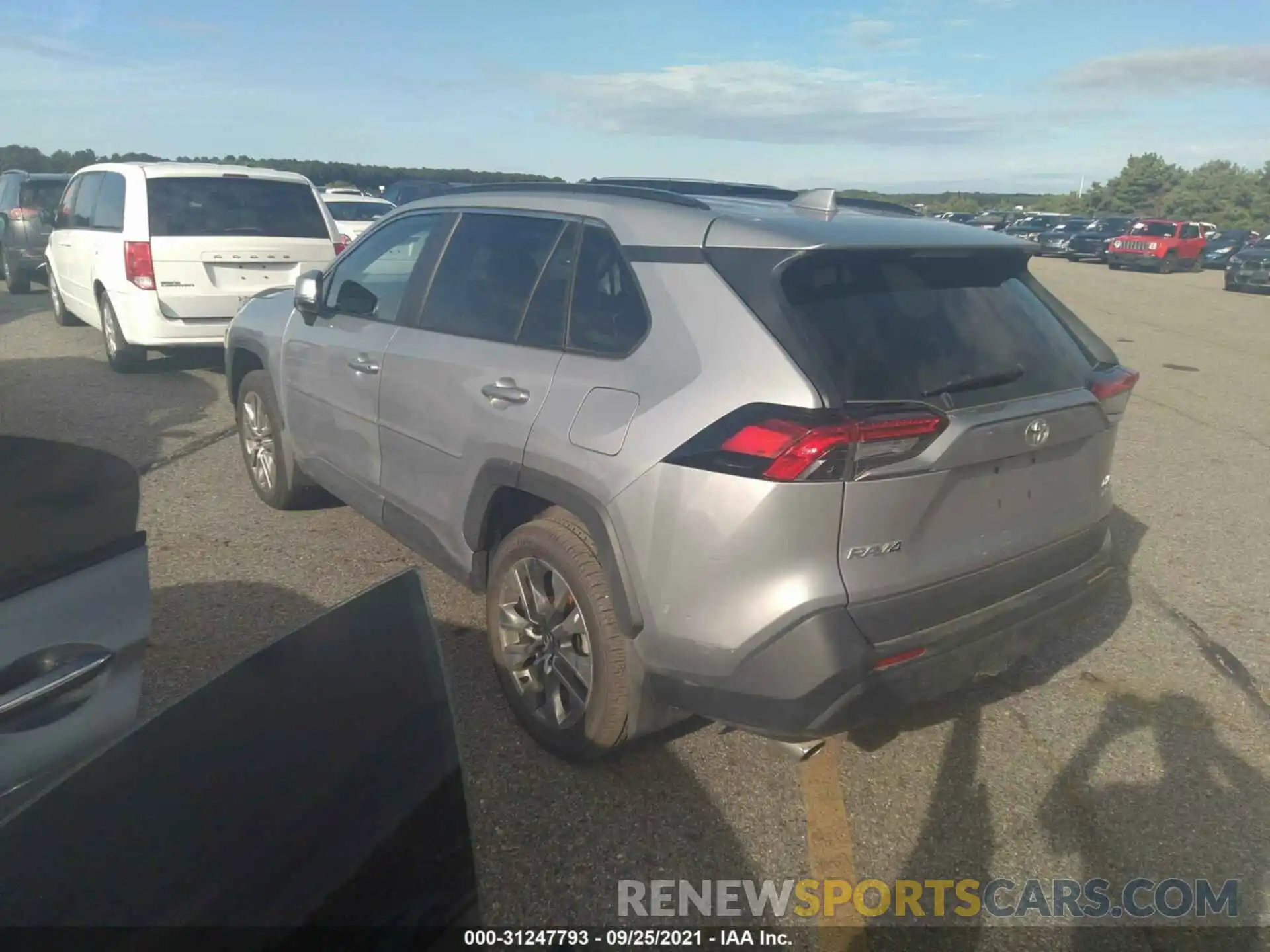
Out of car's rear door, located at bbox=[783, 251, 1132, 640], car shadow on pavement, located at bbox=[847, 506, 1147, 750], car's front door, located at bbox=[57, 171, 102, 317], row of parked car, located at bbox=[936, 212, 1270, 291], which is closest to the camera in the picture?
car's rear door, located at bbox=[783, 251, 1132, 640]

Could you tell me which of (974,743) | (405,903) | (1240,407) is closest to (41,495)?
(405,903)

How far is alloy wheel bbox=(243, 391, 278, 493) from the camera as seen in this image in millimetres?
5359

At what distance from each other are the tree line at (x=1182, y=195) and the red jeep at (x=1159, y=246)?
829 inches

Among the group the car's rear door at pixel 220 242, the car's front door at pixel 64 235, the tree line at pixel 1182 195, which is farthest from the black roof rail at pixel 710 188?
the tree line at pixel 1182 195

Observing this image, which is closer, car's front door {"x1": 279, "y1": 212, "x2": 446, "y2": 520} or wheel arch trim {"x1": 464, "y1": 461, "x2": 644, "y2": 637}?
wheel arch trim {"x1": 464, "y1": 461, "x2": 644, "y2": 637}

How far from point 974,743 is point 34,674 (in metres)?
2.89

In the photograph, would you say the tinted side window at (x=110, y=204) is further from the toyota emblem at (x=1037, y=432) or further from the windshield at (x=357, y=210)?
the windshield at (x=357, y=210)

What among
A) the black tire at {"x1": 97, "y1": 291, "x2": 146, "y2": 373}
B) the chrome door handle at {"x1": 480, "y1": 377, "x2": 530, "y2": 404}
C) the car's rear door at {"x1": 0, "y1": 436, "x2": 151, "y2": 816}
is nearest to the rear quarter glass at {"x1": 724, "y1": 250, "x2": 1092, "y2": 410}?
the chrome door handle at {"x1": 480, "y1": 377, "x2": 530, "y2": 404}

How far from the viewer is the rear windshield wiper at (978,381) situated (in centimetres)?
269

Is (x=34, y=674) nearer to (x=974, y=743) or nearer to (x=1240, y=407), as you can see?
(x=974, y=743)

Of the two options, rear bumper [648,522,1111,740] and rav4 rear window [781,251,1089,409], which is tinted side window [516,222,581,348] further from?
rear bumper [648,522,1111,740]

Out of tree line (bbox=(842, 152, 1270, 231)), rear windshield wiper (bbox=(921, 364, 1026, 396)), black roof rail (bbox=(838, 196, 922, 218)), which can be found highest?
black roof rail (bbox=(838, 196, 922, 218))

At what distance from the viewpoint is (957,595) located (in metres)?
2.74

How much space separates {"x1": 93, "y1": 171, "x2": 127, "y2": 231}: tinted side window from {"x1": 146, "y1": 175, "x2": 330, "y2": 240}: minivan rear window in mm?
485
